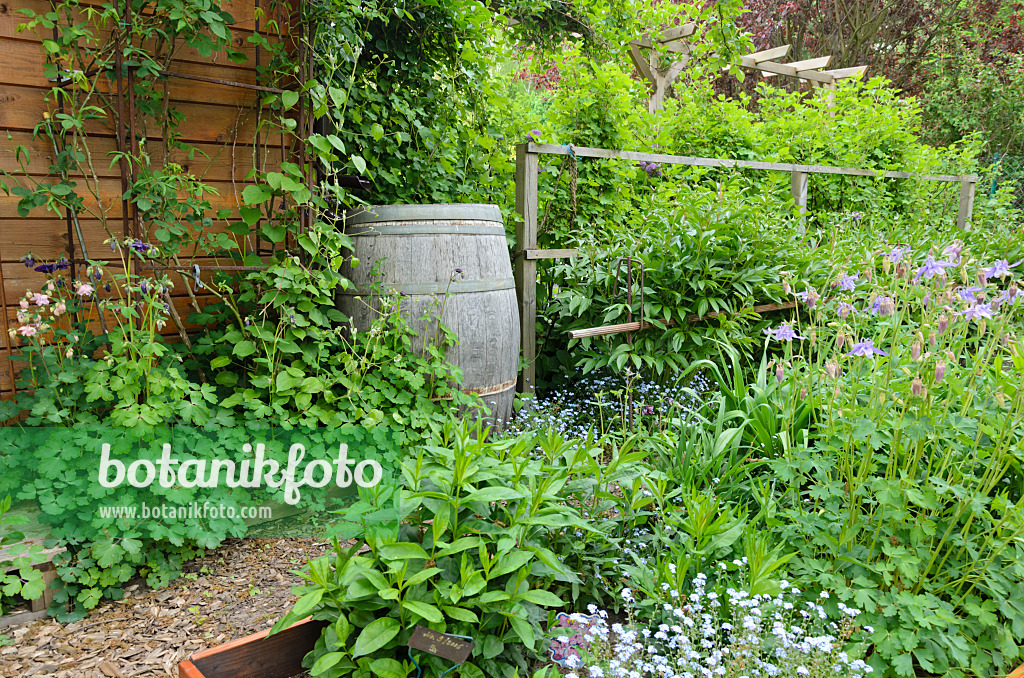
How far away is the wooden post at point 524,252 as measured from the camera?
3.30 meters

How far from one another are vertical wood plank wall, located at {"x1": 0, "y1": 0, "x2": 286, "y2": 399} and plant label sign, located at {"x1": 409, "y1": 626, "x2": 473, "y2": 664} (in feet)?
6.25

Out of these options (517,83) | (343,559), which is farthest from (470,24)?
(517,83)

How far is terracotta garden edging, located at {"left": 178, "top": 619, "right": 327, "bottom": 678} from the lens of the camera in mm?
1353

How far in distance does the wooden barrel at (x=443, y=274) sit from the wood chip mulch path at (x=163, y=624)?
921 millimetres

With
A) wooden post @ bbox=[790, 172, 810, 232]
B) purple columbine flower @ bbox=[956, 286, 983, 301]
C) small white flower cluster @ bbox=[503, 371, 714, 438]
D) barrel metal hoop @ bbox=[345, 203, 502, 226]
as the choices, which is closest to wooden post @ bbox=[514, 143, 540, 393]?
small white flower cluster @ bbox=[503, 371, 714, 438]

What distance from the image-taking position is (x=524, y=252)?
3.32 meters

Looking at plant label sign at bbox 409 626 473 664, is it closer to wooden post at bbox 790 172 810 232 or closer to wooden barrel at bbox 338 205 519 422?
wooden barrel at bbox 338 205 519 422

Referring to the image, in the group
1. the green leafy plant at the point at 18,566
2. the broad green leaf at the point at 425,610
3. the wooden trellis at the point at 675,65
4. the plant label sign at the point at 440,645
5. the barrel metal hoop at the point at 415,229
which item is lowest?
the green leafy plant at the point at 18,566

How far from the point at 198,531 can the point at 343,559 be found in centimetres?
82

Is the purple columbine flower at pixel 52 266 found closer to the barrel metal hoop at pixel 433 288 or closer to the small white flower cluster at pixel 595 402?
the barrel metal hoop at pixel 433 288

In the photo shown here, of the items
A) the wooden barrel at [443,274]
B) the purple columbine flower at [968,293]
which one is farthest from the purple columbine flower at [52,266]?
the purple columbine flower at [968,293]

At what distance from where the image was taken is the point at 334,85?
2658 millimetres

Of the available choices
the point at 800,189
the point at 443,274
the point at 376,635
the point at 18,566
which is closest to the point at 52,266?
the point at 18,566

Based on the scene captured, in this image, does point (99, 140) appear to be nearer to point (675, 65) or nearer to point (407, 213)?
point (407, 213)
